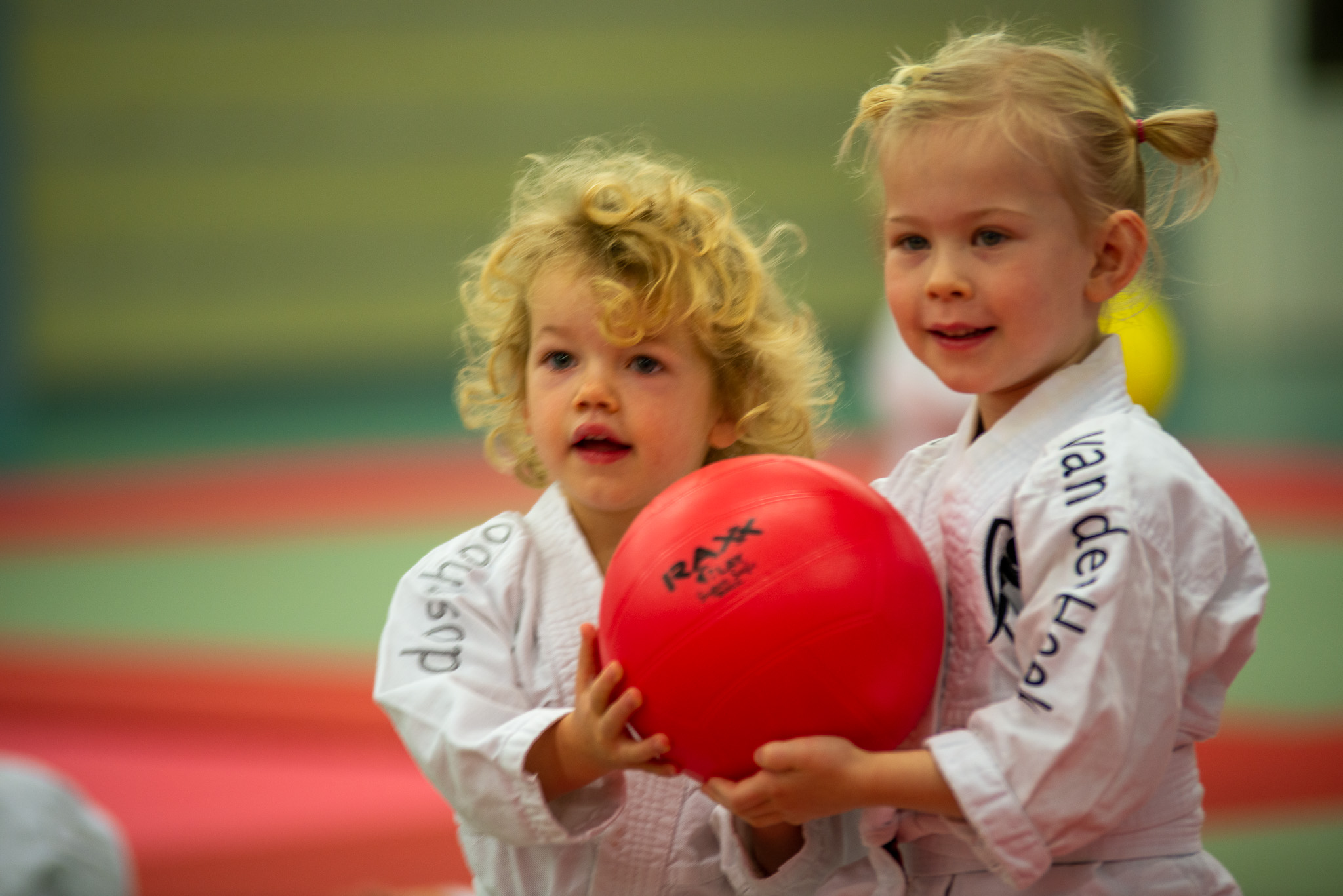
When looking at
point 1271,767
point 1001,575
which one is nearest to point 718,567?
point 1001,575

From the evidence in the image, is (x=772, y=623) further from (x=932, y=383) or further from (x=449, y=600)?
(x=932, y=383)

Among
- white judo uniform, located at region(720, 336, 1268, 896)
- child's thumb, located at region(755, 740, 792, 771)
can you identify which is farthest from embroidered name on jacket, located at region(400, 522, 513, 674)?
white judo uniform, located at region(720, 336, 1268, 896)

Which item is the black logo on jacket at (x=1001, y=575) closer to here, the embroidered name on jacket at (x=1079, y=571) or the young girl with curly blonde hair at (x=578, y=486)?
the embroidered name on jacket at (x=1079, y=571)

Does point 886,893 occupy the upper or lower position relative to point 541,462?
lower

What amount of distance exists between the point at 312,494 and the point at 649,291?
341 inches

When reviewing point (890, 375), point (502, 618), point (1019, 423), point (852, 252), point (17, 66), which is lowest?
point (502, 618)

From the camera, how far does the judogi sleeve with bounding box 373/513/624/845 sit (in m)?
2.38

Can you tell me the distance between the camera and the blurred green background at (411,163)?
1705 cm

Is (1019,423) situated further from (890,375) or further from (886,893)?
(890,375)

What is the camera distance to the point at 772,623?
2090 mm

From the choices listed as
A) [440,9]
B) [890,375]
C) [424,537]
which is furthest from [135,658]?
[440,9]

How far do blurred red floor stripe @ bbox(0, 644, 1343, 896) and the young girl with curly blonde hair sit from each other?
6.01 ft

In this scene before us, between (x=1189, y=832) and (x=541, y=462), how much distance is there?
4.78 feet

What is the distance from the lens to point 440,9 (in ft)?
60.1
